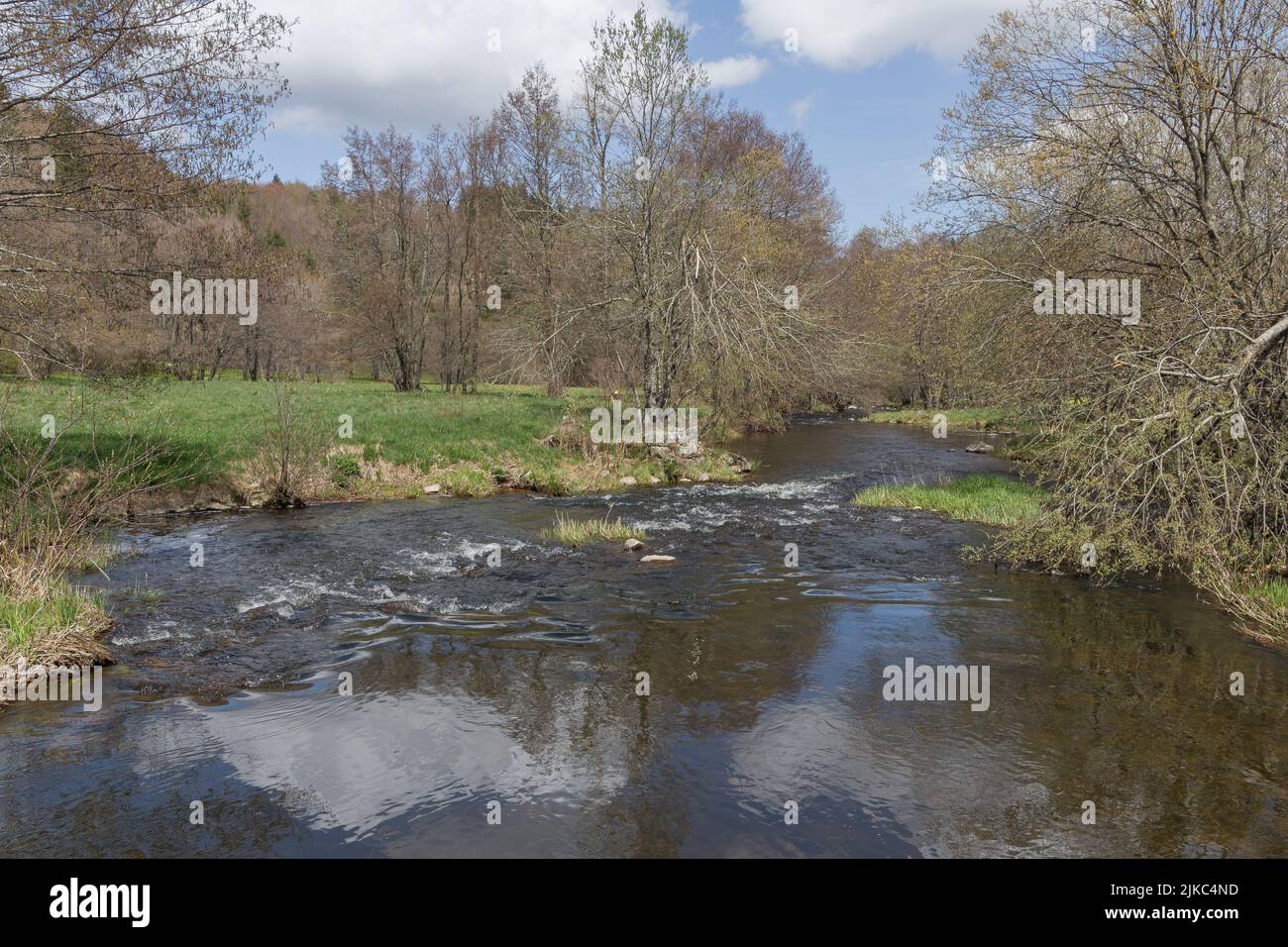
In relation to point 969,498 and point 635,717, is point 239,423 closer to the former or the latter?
point 635,717

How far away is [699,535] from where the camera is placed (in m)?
14.4

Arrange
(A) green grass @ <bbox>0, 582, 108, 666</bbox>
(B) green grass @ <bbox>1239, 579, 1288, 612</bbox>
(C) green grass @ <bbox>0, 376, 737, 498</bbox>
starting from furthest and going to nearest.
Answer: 1. (C) green grass @ <bbox>0, 376, 737, 498</bbox>
2. (B) green grass @ <bbox>1239, 579, 1288, 612</bbox>
3. (A) green grass @ <bbox>0, 582, 108, 666</bbox>

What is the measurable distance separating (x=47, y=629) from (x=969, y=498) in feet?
52.7

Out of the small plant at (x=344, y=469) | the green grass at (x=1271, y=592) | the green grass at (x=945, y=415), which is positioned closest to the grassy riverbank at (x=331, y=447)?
the small plant at (x=344, y=469)

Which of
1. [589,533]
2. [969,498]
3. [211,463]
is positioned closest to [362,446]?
[211,463]

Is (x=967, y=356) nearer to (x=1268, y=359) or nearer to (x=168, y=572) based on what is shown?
(x=1268, y=359)

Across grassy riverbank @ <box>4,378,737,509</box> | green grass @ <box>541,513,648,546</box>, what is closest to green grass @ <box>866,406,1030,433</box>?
grassy riverbank @ <box>4,378,737,509</box>

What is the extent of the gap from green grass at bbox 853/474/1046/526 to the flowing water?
3610 millimetres

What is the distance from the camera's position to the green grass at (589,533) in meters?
13.6

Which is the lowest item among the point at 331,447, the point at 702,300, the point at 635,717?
the point at 635,717

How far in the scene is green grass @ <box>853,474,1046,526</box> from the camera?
15.8 m

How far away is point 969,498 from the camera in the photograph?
1675 centimetres

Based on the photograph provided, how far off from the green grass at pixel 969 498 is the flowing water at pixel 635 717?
3610mm

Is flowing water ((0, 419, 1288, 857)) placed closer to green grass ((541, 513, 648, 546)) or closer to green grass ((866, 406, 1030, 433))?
green grass ((541, 513, 648, 546))
